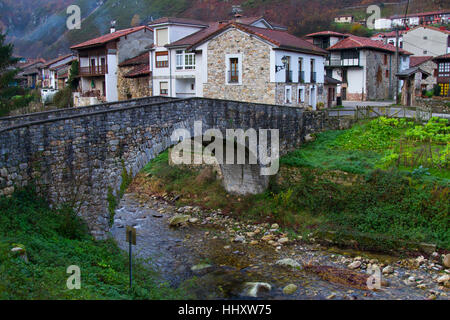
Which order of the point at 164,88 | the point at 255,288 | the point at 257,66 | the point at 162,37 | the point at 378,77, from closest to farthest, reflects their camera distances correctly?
the point at 255,288, the point at 257,66, the point at 162,37, the point at 164,88, the point at 378,77

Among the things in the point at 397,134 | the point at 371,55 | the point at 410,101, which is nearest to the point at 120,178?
the point at 397,134

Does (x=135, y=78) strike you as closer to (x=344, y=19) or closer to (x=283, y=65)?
(x=283, y=65)

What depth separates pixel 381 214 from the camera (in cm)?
1722

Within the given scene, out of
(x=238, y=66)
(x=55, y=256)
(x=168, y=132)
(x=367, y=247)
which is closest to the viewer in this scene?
(x=55, y=256)

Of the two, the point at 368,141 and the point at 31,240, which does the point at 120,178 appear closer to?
the point at 31,240

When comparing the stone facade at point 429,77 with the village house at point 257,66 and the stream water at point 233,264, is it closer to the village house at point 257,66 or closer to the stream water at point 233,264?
the village house at point 257,66

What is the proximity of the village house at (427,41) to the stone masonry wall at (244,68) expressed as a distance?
3376cm

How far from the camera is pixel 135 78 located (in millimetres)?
34750

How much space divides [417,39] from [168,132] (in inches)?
1761

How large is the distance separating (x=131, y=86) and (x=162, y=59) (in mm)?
4323

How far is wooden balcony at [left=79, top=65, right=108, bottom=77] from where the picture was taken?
118 feet

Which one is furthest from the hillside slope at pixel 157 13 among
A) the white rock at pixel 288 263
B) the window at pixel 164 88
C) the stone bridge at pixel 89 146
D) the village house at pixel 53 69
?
the white rock at pixel 288 263

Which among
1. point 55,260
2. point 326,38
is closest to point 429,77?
point 326,38

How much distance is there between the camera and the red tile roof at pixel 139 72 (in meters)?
33.3
